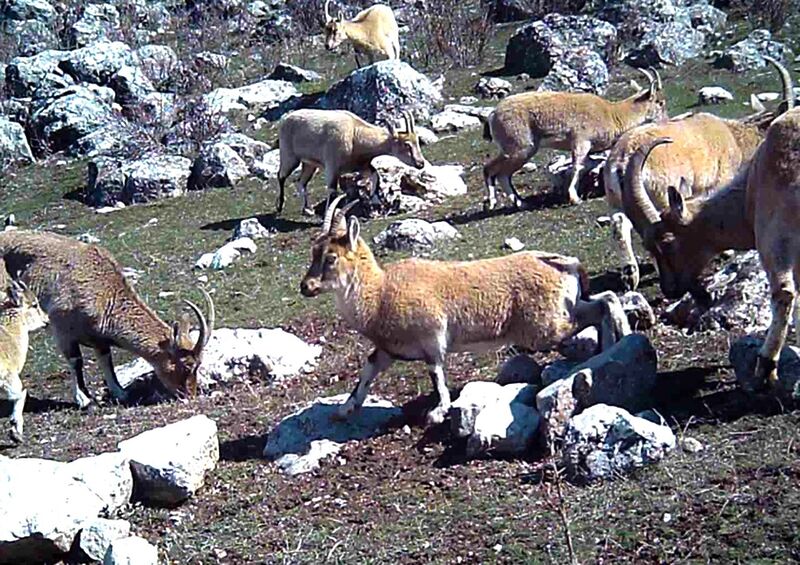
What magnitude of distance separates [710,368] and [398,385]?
8.00ft

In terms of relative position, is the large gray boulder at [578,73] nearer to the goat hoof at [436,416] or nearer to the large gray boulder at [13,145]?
the large gray boulder at [13,145]

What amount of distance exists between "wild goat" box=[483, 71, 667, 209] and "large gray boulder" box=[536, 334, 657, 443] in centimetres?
822

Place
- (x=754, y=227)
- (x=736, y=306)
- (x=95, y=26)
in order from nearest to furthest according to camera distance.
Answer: (x=754, y=227) < (x=736, y=306) < (x=95, y=26)

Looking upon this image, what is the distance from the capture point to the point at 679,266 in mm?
9406

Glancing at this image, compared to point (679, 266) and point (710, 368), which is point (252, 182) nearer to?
point (679, 266)

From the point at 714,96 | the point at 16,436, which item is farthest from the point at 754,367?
the point at 714,96

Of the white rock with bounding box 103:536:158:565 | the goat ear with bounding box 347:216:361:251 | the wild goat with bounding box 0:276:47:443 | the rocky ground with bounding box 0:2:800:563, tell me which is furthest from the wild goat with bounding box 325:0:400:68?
the white rock with bounding box 103:536:158:565

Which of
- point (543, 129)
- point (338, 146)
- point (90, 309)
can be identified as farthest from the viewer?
point (338, 146)

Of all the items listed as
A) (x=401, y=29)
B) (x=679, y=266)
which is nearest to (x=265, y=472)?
(x=679, y=266)

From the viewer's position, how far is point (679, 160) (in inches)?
464

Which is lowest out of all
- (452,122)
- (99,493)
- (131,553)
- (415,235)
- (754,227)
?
(452,122)

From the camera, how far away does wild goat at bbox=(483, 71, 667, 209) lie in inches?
623

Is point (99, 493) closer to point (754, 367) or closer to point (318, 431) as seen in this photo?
point (318, 431)

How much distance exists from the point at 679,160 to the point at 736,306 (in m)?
3.12
